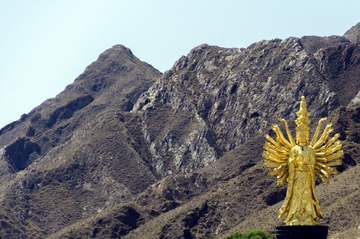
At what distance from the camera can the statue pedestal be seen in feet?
73.0

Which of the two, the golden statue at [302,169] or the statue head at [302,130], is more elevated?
the statue head at [302,130]

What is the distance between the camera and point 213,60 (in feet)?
539

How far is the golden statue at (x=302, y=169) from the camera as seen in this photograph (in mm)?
23531

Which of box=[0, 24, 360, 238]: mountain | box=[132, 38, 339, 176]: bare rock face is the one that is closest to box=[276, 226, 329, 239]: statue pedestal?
box=[0, 24, 360, 238]: mountain

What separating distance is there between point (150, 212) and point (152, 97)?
2212 inches

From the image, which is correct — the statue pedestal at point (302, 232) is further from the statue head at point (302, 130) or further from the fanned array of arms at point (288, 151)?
the statue head at point (302, 130)

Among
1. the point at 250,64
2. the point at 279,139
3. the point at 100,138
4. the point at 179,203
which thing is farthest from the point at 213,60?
the point at 279,139

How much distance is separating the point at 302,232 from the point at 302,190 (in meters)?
1.99

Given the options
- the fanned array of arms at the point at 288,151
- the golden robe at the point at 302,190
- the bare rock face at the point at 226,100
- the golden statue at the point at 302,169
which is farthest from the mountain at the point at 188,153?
the golden robe at the point at 302,190

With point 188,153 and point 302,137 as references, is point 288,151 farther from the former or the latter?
point 188,153

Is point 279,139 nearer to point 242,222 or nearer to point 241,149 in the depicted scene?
point 242,222

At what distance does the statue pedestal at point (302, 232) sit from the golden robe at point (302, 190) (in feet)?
2.42

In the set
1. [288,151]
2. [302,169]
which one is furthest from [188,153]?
[302,169]

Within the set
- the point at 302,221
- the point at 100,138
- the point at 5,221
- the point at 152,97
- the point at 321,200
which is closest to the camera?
the point at 302,221
